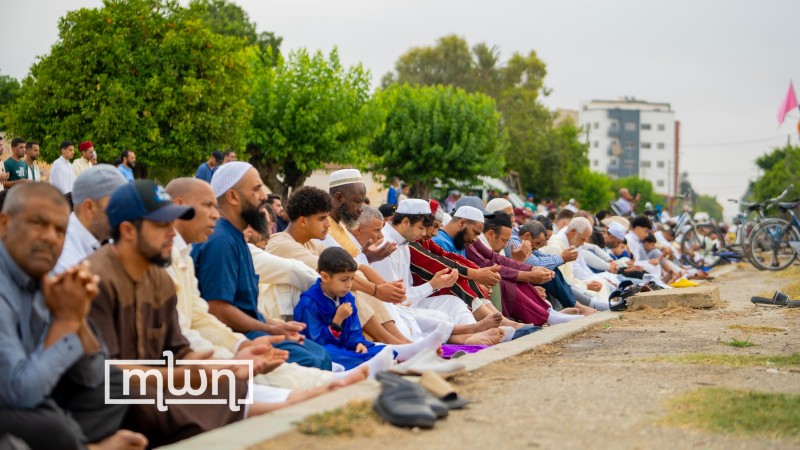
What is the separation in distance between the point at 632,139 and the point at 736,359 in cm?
18230

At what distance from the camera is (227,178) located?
22.0ft

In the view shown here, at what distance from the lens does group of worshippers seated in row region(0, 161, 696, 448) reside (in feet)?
13.4

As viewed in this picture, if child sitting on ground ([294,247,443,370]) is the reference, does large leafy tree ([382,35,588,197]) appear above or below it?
above

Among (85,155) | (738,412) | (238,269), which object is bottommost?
(738,412)

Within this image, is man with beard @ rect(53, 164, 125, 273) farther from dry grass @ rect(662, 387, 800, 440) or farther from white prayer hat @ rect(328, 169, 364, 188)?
white prayer hat @ rect(328, 169, 364, 188)

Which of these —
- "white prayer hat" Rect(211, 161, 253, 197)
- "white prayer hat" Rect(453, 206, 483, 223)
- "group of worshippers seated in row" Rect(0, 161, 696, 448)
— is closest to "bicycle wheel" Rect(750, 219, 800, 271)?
"group of worshippers seated in row" Rect(0, 161, 696, 448)

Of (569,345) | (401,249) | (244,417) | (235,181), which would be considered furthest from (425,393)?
(401,249)

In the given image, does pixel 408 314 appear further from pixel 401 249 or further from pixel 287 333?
pixel 287 333

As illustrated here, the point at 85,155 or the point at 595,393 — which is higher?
the point at 85,155

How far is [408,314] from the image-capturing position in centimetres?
906

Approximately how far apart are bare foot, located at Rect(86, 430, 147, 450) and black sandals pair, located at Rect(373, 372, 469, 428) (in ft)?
3.93

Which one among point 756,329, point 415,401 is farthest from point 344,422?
point 756,329

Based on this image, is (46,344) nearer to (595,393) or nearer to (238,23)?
(595,393)

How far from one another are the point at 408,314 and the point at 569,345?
1.46 metres
